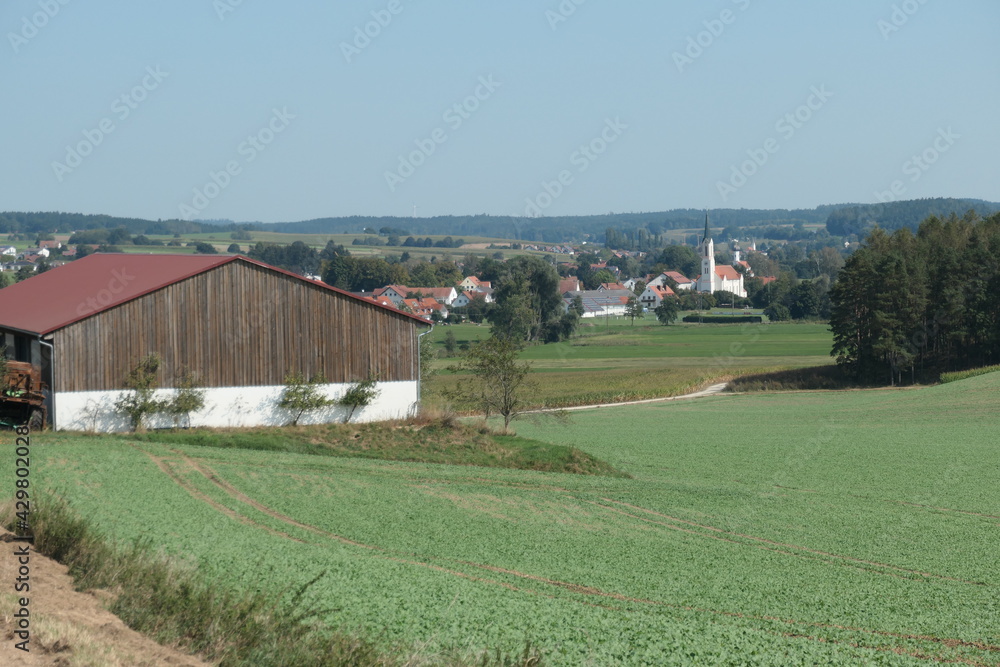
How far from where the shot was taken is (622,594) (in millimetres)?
15961

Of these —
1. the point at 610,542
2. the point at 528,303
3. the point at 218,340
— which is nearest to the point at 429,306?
the point at 528,303

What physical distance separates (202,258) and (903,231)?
6375 centimetres

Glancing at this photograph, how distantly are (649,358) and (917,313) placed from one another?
972 inches

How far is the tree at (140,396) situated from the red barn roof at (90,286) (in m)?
2.29

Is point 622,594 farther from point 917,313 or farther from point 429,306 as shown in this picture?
point 429,306

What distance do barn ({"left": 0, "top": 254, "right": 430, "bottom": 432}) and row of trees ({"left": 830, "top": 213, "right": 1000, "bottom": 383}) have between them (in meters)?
46.1

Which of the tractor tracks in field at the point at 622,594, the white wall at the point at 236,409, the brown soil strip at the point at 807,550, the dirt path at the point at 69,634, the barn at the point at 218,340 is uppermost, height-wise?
the barn at the point at 218,340

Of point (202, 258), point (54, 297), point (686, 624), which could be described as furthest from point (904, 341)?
point (686, 624)

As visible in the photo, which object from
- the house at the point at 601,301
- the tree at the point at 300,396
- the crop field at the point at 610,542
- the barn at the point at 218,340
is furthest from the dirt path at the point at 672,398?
the house at the point at 601,301

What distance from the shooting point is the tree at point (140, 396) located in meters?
31.6

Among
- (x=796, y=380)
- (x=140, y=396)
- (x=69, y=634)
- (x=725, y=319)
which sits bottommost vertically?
(x=796, y=380)

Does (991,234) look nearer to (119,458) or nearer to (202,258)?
(202,258)

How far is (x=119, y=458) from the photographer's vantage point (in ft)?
79.7

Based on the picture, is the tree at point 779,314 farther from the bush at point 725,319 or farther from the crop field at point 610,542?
the crop field at point 610,542
